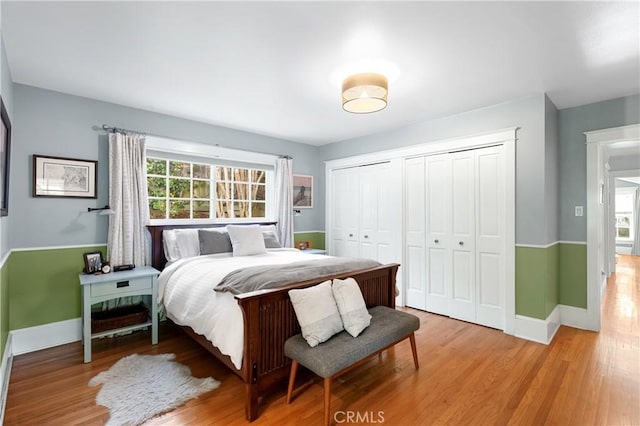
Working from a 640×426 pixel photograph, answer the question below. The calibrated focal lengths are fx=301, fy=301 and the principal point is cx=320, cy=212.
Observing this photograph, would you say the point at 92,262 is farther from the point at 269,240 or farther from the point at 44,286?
the point at 269,240

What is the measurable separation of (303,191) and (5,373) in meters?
3.84

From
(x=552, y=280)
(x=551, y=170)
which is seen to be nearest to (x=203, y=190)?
(x=551, y=170)

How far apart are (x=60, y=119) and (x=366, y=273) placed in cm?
328

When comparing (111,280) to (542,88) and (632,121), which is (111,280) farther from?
(632,121)

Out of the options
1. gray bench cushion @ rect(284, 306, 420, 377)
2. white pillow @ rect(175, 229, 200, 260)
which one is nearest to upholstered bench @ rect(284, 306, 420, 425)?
gray bench cushion @ rect(284, 306, 420, 377)

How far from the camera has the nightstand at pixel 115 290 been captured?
8.33ft

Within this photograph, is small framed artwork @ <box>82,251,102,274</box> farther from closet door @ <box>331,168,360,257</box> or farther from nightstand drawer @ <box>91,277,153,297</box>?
closet door @ <box>331,168,360,257</box>

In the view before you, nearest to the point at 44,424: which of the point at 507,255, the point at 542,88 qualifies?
the point at 507,255

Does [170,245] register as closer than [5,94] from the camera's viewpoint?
No

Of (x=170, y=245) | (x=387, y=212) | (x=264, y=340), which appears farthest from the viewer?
(x=387, y=212)

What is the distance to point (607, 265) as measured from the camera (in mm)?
5371

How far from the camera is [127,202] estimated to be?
125 inches

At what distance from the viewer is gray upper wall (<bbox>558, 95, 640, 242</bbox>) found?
3.20m

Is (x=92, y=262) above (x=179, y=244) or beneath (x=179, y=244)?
beneath
